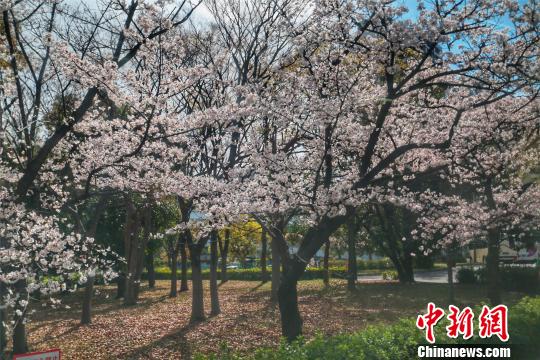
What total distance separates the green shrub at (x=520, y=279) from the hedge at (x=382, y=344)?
1403cm

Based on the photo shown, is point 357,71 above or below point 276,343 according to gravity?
above

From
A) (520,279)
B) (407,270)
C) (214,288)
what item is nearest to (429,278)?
(407,270)

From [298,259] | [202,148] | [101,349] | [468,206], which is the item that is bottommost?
Result: [101,349]

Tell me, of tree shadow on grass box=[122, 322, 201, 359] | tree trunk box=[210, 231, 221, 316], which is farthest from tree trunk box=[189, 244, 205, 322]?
tree shadow on grass box=[122, 322, 201, 359]

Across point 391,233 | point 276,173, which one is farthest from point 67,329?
point 391,233

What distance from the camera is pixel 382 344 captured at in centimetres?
641

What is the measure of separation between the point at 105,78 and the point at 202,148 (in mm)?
5167

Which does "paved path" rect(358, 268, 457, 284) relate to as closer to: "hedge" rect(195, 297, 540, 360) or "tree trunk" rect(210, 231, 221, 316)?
"tree trunk" rect(210, 231, 221, 316)

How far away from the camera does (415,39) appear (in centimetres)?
816

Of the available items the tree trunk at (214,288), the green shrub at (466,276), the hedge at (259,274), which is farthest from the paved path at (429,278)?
the tree trunk at (214,288)

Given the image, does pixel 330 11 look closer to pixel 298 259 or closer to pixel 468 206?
pixel 298 259

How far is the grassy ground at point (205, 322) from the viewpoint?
40.2 feet

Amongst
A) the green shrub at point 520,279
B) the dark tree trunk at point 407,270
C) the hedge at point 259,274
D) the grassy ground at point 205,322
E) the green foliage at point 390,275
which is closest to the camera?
the grassy ground at point 205,322

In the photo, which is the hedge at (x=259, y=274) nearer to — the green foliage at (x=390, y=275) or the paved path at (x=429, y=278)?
the paved path at (x=429, y=278)
